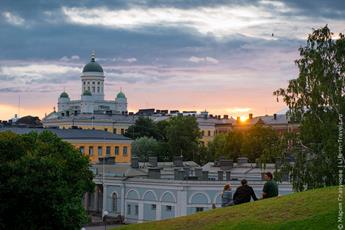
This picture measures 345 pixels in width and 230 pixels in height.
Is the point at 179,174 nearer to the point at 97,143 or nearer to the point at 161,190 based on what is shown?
the point at 161,190

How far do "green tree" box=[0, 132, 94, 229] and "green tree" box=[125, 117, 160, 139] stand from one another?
104 metres

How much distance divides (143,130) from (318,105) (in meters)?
98.9

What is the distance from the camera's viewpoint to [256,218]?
915 inches

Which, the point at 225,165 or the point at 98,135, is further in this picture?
the point at 98,135

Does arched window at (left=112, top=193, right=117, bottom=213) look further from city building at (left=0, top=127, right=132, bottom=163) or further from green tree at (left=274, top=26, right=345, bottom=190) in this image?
city building at (left=0, top=127, right=132, bottom=163)

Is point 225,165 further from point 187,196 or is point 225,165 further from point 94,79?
point 94,79

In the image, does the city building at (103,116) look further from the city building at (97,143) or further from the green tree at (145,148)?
the city building at (97,143)

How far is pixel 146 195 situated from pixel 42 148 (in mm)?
24153

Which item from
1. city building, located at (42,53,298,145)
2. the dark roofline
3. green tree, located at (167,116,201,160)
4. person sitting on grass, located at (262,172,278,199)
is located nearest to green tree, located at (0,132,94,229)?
person sitting on grass, located at (262,172,278,199)

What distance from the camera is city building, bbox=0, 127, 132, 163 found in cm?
9888

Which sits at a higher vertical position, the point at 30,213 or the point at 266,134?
the point at 266,134

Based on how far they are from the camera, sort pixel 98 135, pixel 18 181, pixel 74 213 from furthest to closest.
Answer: pixel 98 135 < pixel 74 213 < pixel 18 181

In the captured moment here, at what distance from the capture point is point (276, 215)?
23.2 m

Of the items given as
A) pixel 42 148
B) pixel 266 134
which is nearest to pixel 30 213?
pixel 42 148
